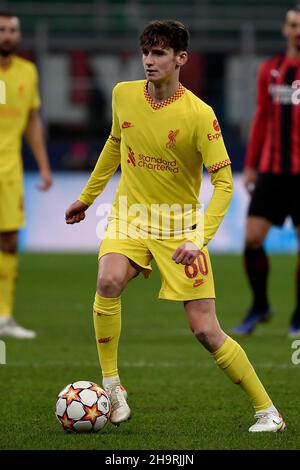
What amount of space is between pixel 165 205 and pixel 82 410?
1046 mm

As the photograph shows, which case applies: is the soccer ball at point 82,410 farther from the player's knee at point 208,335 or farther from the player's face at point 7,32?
the player's face at point 7,32

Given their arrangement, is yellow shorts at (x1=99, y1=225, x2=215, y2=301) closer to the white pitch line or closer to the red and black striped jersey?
the white pitch line

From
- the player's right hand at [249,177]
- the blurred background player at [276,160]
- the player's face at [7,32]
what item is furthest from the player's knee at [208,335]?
the player's face at [7,32]

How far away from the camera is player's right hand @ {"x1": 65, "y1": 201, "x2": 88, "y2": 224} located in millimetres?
5605

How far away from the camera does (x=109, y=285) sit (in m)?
5.29

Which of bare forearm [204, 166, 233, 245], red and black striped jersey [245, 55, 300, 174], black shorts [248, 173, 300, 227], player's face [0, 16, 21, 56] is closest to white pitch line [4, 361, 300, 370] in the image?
black shorts [248, 173, 300, 227]

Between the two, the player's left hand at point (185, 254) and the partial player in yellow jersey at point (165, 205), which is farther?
the partial player in yellow jersey at point (165, 205)

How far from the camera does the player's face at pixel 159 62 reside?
5.21 metres

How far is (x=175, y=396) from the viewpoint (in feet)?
21.0

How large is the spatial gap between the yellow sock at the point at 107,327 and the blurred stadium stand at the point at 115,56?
39.5 ft

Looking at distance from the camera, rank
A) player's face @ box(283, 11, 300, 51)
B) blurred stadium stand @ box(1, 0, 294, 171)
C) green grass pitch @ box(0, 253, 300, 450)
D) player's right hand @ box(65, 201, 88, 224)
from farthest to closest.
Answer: blurred stadium stand @ box(1, 0, 294, 171) < player's face @ box(283, 11, 300, 51) < player's right hand @ box(65, 201, 88, 224) < green grass pitch @ box(0, 253, 300, 450)

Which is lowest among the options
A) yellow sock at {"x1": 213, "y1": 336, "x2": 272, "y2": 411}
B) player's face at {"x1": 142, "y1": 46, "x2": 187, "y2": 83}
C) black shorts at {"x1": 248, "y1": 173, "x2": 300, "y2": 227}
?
black shorts at {"x1": 248, "y1": 173, "x2": 300, "y2": 227}

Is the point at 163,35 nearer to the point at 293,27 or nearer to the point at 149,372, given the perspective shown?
the point at 149,372
